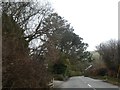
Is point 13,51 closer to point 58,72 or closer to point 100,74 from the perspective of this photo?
point 58,72

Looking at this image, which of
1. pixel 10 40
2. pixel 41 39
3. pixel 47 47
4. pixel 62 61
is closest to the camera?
pixel 10 40

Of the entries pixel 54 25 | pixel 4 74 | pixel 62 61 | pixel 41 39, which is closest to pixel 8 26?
pixel 4 74

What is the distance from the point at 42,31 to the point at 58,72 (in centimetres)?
2804

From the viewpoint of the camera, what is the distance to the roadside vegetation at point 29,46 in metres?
15.1

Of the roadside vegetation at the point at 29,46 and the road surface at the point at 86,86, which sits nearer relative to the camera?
the roadside vegetation at the point at 29,46

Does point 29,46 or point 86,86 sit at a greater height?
point 29,46

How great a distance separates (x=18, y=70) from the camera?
1546 cm

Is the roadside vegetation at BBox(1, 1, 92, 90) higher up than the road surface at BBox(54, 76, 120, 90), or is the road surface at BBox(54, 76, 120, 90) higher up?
the roadside vegetation at BBox(1, 1, 92, 90)

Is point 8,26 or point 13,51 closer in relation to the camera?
point 13,51

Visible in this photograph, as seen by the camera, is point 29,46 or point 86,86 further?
point 86,86

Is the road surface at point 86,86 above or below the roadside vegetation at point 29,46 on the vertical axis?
below

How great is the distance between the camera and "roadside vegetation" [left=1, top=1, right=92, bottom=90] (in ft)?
49.4

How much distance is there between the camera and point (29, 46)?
27734 millimetres

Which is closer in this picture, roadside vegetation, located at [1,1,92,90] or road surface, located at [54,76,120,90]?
roadside vegetation, located at [1,1,92,90]
